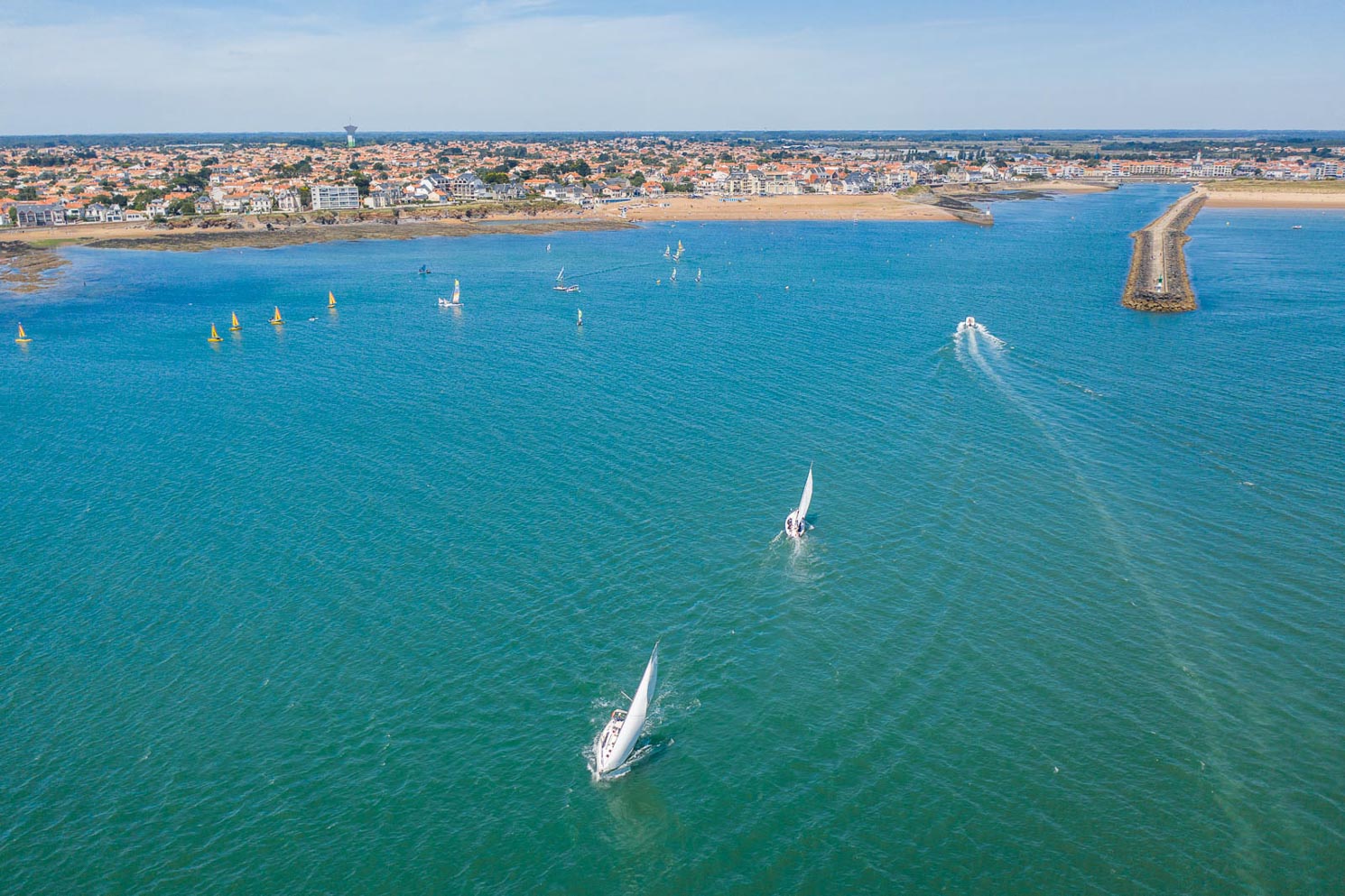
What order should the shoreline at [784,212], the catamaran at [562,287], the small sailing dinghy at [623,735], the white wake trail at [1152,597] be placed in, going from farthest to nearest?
the shoreline at [784,212] < the catamaran at [562,287] < the small sailing dinghy at [623,735] < the white wake trail at [1152,597]

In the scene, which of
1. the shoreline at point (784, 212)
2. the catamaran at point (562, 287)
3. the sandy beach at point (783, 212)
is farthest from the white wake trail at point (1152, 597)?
the sandy beach at point (783, 212)

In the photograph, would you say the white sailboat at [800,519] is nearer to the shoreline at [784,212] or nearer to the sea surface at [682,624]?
the sea surface at [682,624]

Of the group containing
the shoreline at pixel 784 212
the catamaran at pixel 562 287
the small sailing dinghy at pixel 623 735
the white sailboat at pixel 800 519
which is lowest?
the small sailing dinghy at pixel 623 735

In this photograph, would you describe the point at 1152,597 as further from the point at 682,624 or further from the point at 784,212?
the point at 784,212

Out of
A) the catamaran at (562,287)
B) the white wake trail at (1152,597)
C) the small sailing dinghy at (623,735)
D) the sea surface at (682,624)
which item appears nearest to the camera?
the sea surface at (682,624)

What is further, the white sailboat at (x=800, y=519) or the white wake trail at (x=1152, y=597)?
the white sailboat at (x=800, y=519)

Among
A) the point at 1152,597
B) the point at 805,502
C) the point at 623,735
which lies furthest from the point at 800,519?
the point at 623,735

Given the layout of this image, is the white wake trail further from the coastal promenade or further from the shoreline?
the shoreline

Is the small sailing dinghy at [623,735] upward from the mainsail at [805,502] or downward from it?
downward
